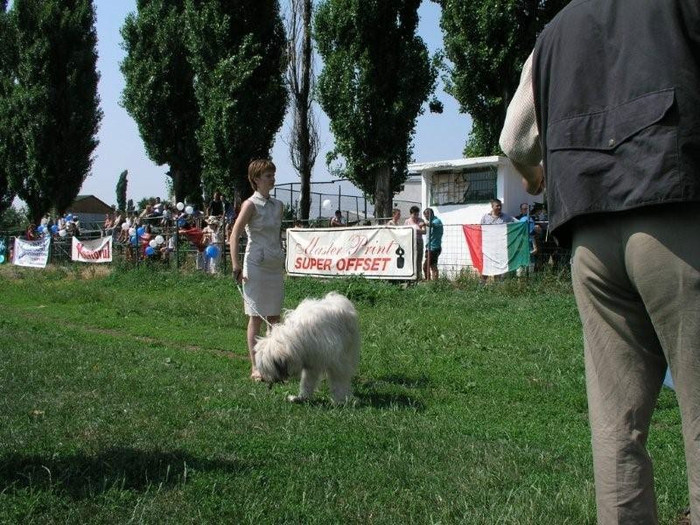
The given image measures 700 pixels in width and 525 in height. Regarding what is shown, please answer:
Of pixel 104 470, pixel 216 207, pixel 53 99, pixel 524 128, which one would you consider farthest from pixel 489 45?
pixel 53 99

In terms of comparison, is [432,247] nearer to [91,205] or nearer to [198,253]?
[198,253]

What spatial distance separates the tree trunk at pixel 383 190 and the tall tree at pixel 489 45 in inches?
132

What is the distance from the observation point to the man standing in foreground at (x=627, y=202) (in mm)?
2119

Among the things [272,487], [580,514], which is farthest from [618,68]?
[272,487]

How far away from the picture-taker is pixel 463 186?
22016 mm

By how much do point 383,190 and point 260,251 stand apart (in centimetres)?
1760

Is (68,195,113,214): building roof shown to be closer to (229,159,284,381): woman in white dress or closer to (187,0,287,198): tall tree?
(187,0,287,198): tall tree

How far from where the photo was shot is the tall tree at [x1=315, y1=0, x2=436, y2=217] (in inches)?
946

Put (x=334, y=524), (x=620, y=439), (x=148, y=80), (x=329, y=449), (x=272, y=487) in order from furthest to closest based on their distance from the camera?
(x=148, y=80)
(x=329, y=449)
(x=272, y=487)
(x=334, y=524)
(x=620, y=439)

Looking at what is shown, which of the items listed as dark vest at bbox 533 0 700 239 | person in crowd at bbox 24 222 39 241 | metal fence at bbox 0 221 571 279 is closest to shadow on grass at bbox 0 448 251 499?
dark vest at bbox 533 0 700 239

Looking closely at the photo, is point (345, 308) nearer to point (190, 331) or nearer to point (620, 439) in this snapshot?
point (620, 439)

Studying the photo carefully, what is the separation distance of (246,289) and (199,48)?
71.4 feet

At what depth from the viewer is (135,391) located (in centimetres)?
615

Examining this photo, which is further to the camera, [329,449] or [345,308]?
[345,308]
